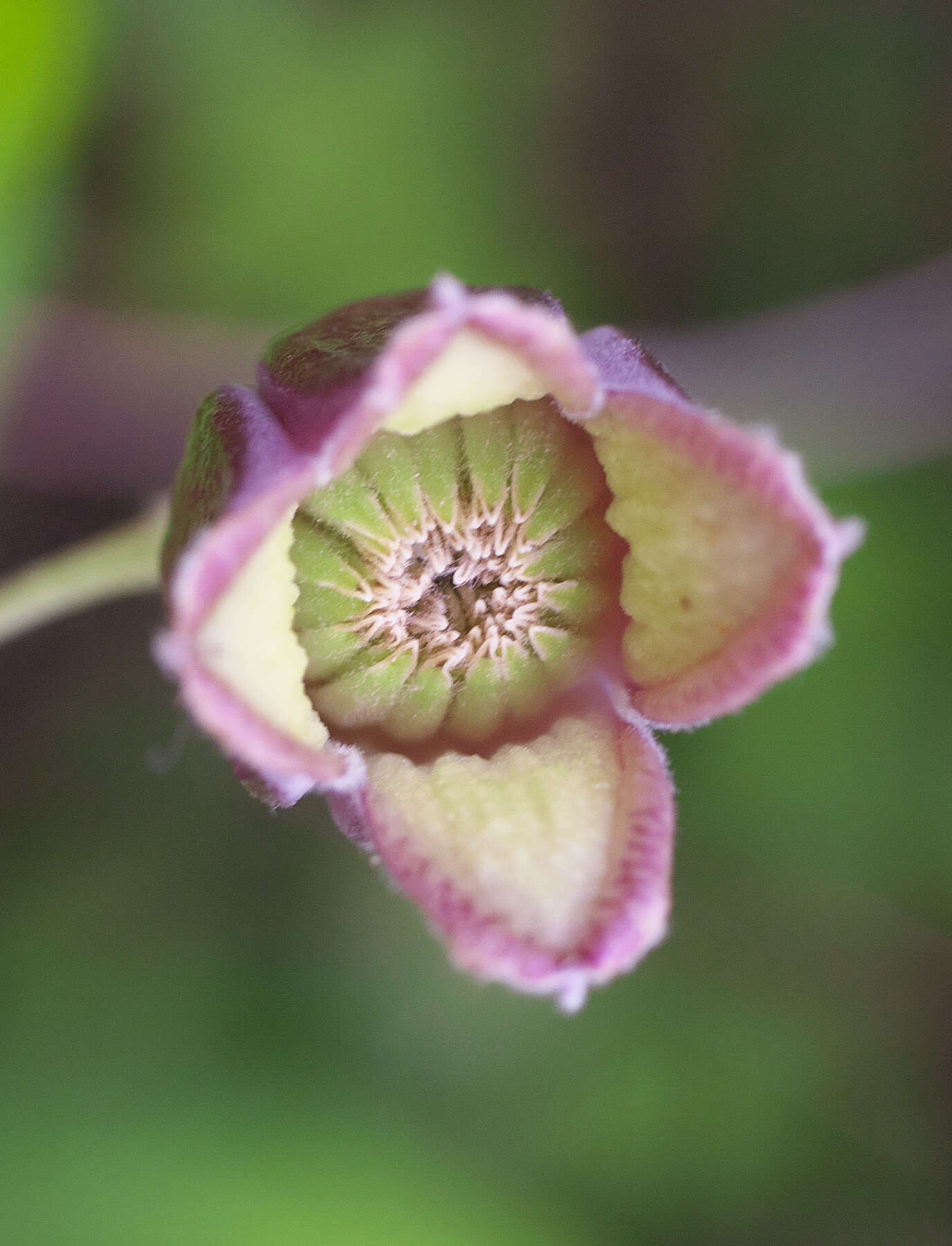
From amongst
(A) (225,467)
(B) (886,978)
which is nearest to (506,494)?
(A) (225,467)

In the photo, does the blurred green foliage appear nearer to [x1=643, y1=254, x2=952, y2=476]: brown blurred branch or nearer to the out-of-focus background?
the out-of-focus background

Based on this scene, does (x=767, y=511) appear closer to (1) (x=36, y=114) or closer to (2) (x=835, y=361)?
(1) (x=36, y=114)

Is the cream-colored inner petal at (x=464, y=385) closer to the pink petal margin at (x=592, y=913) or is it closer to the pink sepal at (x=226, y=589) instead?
the pink sepal at (x=226, y=589)

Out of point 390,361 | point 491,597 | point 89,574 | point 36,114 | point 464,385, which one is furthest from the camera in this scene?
point 36,114

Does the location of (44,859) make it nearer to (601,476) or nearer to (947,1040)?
(601,476)

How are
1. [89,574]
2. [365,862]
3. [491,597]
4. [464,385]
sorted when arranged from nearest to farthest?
[464,385]
[491,597]
[89,574]
[365,862]

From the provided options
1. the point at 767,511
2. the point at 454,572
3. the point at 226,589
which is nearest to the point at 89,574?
the point at 454,572

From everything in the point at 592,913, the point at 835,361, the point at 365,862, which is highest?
the point at 592,913

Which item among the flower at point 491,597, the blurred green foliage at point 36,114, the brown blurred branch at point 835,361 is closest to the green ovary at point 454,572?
the flower at point 491,597
